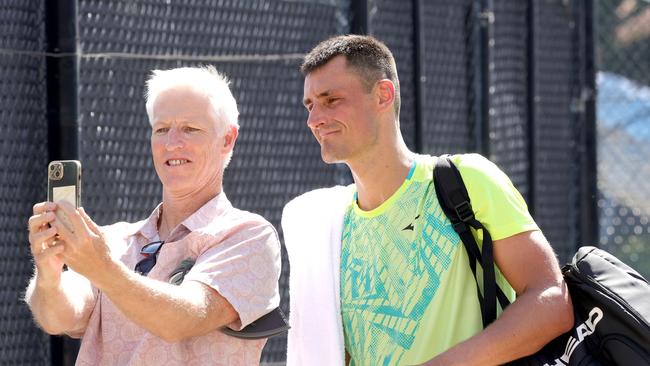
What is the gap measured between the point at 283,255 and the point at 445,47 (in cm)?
153

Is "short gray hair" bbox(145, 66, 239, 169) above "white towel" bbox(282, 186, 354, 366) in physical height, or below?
above

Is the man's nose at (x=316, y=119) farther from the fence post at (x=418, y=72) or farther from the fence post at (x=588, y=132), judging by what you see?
the fence post at (x=588, y=132)

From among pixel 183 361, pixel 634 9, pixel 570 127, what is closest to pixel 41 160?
pixel 183 361

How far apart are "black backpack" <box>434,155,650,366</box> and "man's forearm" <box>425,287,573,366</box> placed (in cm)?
5

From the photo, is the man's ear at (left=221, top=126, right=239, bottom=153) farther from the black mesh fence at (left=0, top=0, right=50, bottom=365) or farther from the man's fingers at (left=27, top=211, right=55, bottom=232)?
the black mesh fence at (left=0, top=0, right=50, bottom=365)

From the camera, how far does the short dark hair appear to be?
389cm

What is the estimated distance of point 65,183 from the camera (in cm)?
321

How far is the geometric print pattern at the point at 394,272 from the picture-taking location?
11.7ft

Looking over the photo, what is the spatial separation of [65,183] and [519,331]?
4.16 feet

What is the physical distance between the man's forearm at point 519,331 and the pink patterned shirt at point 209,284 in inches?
20.8

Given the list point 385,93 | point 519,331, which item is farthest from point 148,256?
point 519,331

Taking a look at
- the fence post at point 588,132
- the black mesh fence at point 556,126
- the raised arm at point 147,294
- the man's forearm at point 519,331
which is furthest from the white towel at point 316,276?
the fence post at point 588,132

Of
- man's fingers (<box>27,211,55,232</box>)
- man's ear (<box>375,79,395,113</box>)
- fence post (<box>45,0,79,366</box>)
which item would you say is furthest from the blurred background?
man's fingers (<box>27,211,55,232</box>)

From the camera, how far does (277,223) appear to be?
5508 millimetres
